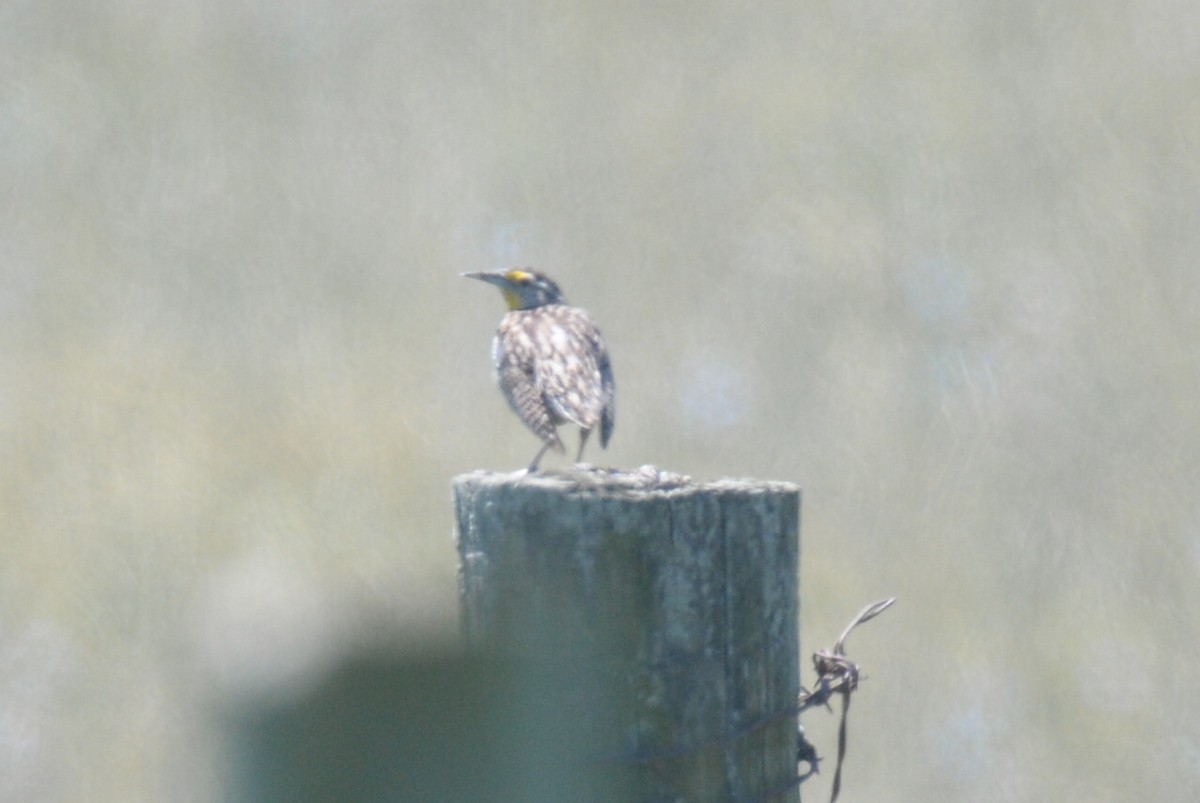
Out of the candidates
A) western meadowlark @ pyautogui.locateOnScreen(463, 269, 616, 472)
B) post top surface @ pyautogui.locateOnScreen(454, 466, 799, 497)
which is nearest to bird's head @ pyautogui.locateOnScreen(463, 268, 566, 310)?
western meadowlark @ pyautogui.locateOnScreen(463, 269, 616, 472)

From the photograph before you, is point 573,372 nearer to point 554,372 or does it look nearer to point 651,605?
point 554,372

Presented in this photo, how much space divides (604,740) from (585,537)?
363 millimetres

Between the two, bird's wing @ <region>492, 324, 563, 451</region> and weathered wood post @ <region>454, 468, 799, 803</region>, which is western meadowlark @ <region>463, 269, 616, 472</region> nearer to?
bird's wing @ <region>492, 324, 563, 451</region>

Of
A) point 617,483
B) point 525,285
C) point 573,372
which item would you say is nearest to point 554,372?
point 573,372

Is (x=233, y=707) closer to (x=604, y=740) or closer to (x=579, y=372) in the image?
(x=604, y=740)

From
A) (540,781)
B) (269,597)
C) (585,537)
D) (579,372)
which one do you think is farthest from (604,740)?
(579,372)

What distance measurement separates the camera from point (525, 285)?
8.23 meters

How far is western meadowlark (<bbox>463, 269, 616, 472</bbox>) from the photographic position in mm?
6227

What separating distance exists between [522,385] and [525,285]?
1.80 meters

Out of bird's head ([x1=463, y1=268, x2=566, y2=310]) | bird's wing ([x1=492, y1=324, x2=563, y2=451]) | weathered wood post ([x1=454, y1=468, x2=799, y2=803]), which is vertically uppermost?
bird's head ([x1=463, y1=268, x2=566, y2=310])

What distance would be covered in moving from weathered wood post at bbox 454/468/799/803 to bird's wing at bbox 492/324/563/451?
8.84ft

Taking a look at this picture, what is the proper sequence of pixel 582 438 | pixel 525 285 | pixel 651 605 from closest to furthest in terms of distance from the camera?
A: pixel 651 605 → pixel 582 438 → pixel 525 285

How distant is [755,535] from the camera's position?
3.51m

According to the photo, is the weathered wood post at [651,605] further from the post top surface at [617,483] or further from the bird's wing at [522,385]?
the bird's wing at [522,385]
